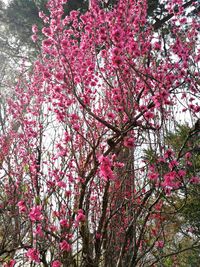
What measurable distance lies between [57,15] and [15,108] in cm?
232

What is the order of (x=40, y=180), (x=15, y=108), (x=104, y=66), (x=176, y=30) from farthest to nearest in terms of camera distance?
(x=15, y=108)
(x=176, y=30)
(x=40, y=180)
(x=104, y=66)

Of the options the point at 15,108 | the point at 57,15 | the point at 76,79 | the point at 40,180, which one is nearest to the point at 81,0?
the point at 15,108

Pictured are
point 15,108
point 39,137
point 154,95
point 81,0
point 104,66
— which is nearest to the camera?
point 154,95

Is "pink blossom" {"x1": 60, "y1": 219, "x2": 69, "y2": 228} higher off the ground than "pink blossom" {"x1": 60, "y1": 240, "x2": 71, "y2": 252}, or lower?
higher

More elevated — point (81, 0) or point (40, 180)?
point (81, 0)

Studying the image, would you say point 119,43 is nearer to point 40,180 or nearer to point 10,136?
point 40,180

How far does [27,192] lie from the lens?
398cm

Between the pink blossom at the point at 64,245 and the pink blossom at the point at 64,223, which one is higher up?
the pink blossom at the point at 64,223

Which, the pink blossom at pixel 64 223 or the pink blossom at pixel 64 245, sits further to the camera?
the pink blossom at pixel 64 223

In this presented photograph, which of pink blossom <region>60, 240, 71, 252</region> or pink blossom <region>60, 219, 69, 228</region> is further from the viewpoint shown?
pink blossom <region>60, 219, 69, 228</region>

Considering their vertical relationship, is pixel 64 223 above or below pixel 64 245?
above

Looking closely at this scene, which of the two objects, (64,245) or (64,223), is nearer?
(64,245)

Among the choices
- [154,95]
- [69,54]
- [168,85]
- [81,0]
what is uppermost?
[81,0]

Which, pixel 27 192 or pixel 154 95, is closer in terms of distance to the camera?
pixel 154 95
